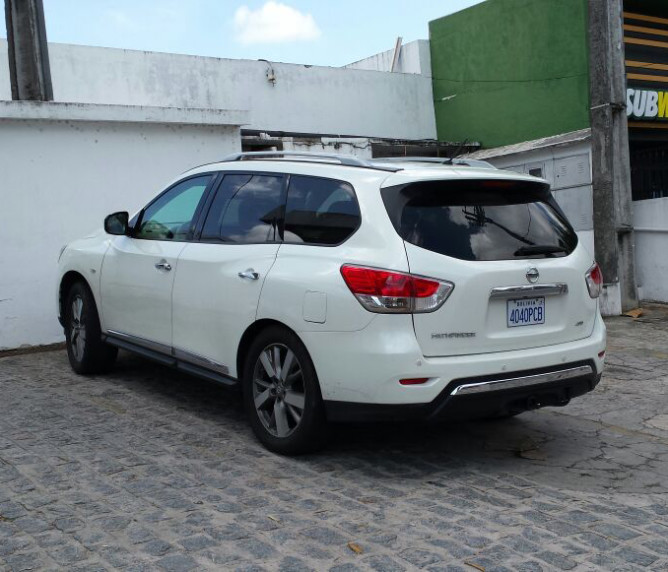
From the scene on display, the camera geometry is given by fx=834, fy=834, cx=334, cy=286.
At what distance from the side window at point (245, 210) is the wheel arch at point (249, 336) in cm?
54

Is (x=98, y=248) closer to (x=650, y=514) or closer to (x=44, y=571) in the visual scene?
(x=44, y=571)

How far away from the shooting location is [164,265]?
6.09 m

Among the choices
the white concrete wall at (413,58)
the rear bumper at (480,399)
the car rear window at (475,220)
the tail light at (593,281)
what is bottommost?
the rear bumper at (480,399)

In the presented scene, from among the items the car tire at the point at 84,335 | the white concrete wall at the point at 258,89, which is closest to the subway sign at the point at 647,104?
the white concrete wall at the point at 258,89

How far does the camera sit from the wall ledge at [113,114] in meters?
8.73

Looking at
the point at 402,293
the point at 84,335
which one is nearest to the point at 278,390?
the point at 402,293

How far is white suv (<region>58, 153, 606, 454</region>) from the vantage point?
4.50 metres

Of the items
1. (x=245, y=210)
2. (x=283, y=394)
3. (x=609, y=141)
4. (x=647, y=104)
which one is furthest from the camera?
(x=647, y=104)

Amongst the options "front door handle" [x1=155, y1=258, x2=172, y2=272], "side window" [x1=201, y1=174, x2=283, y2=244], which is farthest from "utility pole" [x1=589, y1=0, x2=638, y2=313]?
"front door handle" [x1=155, y1=258, x2=172, y2=272]

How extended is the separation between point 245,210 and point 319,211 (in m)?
0.74

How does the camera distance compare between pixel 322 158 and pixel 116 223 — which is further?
pixel 116 223

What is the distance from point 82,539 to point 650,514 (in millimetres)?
2807

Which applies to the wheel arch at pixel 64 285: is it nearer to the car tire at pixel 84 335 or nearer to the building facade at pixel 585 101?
the car tire at pixel 84 335

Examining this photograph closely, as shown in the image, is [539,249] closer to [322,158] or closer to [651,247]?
[322,158]
